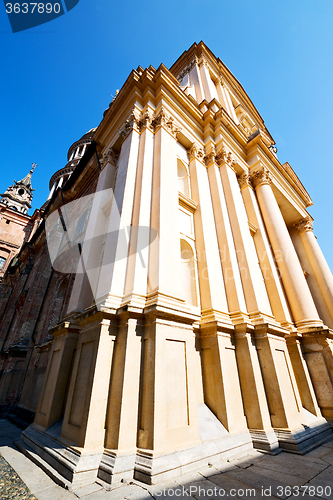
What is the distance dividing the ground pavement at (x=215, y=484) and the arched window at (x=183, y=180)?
7887 mm

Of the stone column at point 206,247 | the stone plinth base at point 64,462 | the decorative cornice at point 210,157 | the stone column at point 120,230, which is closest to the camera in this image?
the stone plinth base at point 64,462

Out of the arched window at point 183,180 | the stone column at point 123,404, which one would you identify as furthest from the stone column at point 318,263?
the stone column at point 123,404

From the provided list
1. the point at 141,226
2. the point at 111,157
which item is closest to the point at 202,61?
the point at 111,157

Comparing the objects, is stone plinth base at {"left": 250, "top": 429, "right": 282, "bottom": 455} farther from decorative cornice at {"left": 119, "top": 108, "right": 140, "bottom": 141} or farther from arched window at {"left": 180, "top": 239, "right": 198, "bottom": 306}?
decorative cornice at {"left": 119, "top": 108, "right": 140, "bottom": 141}

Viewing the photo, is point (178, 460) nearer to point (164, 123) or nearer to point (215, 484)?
point (215, 484)

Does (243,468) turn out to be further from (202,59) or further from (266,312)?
(202,59)

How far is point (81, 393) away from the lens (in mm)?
4148

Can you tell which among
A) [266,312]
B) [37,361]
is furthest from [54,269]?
[266,312]

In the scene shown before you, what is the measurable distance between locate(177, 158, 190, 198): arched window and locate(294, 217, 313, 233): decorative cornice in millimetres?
9428

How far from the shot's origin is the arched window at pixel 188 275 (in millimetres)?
6840

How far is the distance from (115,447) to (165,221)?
184 inches

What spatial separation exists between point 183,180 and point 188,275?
4.38 m

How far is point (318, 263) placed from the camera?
1305 cm

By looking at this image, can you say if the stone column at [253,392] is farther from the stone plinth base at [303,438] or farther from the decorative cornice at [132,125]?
the decorative cornice at [132,125]
